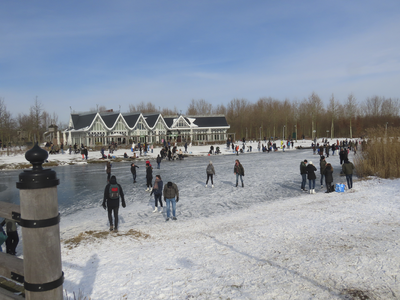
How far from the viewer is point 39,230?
1.87 m

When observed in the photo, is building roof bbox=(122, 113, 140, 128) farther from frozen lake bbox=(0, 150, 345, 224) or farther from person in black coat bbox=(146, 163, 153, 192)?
person in black coat bbox=(146, 163, 153, 192)

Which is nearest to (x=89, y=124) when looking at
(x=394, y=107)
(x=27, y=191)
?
(x=27, y=191)

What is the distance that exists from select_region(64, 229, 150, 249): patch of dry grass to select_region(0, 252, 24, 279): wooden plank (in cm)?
688

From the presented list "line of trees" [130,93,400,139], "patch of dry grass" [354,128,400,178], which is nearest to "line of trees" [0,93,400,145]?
"line of trees" [130,93,400,139]

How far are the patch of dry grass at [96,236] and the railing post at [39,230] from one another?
24.0 ft

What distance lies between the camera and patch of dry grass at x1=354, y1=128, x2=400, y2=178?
19.0 m

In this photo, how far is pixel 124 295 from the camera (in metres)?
5.25

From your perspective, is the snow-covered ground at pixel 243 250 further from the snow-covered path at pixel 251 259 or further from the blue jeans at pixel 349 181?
the blue jeans at pixel 349 181

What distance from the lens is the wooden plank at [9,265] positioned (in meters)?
2.12

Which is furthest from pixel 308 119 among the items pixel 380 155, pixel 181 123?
pixel 380 155

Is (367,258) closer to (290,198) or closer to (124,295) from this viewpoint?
(124,295)

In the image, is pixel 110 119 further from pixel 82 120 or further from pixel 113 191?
pixel 113 191

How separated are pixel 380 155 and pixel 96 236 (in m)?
18.2

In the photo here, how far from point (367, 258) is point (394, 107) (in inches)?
4104
